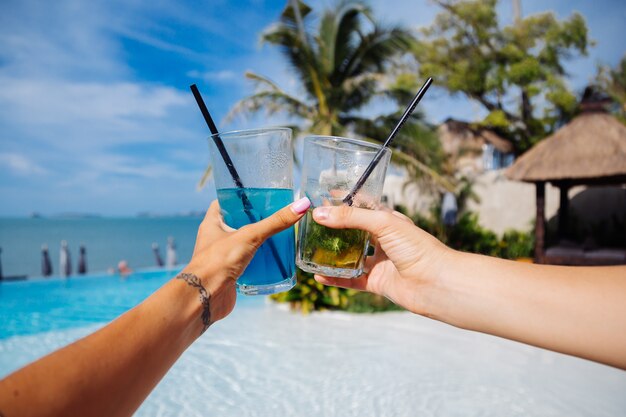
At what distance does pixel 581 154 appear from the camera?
33.1ft

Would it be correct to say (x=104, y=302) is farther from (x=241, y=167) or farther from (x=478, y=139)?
(x=478, y=139)

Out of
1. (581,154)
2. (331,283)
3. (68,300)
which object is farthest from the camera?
(68,300)

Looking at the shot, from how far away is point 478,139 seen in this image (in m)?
21.0

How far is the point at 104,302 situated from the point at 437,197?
12582mm

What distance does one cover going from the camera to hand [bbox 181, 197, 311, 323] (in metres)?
1.42

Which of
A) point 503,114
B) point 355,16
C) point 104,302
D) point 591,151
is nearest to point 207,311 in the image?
point 104,302

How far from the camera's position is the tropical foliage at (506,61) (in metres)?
17.9

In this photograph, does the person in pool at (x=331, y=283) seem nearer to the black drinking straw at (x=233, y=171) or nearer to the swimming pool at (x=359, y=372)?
the black drinking straw at (x=233, y=171)

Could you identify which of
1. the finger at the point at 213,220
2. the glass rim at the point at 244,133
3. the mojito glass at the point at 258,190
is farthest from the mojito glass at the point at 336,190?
the finger at the point at 213,220

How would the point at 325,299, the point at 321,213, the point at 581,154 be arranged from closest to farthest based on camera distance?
the point at 321,213 → the point at 325,299 → the point at 581,154

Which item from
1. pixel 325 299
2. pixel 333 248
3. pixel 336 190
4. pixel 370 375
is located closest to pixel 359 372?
pixel 370 375

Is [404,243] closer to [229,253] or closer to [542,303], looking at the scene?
[542,303]

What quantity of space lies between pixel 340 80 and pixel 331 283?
11792 mm

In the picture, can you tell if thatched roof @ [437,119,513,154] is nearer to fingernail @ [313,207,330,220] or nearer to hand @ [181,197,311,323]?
fingernail @ [313,207,330,220]
